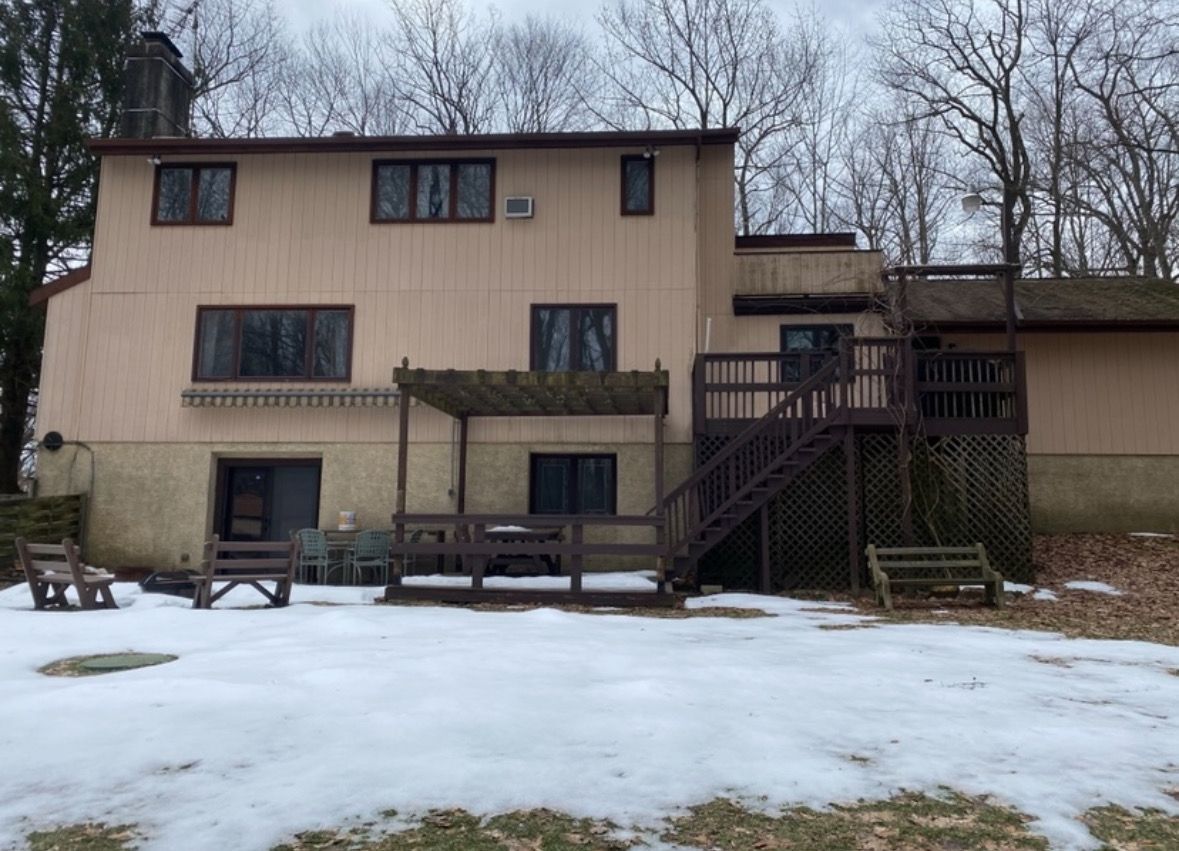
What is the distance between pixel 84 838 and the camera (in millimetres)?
3201

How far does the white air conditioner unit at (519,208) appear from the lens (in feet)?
44.8

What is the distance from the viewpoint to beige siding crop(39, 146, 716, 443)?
1339 centimetres

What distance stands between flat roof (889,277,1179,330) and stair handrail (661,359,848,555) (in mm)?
3943

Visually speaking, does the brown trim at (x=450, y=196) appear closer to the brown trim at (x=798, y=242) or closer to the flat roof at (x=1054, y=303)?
the brown trim at (x=798, y=242)

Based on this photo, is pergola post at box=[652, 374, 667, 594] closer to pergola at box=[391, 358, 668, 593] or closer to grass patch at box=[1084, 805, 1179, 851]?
pergola at box=[391, 358, 668, 593]

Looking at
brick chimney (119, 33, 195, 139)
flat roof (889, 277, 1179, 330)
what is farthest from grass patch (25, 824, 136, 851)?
brick chimney (119, 33, 195, 139)

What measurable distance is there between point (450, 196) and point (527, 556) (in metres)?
6.34

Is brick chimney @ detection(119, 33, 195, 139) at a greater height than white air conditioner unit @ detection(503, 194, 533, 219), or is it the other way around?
brick chimney @ detection(119, 33, 195, 139)

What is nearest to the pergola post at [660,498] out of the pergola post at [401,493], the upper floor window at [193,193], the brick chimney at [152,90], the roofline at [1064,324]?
the pergola post at [401,493]

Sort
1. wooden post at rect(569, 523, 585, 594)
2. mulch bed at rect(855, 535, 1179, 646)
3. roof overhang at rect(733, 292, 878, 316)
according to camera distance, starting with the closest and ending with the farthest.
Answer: mulch bed at rect(855, 535, 1179, 646) → wooden post at rect(569, 523, 585, 594) → roof overhang at rect(733, 292, 878, 316)

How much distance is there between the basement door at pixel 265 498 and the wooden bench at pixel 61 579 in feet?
13.0

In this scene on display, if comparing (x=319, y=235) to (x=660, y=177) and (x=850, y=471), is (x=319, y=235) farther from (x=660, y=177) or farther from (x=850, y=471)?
(x=850, y=471)

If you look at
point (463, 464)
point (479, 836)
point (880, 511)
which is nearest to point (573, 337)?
point (463, 464)

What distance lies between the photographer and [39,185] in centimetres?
1761
